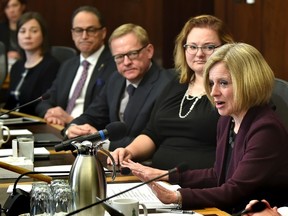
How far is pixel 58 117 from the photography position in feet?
17.7

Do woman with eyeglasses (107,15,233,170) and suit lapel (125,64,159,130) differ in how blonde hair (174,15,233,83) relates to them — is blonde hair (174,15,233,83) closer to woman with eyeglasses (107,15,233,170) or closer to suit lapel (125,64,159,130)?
woman with eyeglasses (107,15,233,170)

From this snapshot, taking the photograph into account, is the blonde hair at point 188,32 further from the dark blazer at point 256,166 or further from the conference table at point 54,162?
the dark blazer at point 256,166

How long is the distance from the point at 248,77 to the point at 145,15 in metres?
4.86

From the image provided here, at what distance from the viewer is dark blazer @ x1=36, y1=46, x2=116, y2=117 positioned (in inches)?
217

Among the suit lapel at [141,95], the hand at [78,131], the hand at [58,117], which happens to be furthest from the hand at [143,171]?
the hand at [58,117]

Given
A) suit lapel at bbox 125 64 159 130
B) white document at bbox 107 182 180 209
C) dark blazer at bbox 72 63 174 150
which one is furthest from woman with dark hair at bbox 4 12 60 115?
white document at bbox 107 182 180 209

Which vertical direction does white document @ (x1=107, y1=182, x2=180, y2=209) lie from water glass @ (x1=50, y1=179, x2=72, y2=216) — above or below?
below

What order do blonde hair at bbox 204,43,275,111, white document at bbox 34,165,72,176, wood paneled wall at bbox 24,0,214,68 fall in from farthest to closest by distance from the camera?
wood paneled wall at bbox 24,0,214,68 < white document at bbox 34,165,72,176 < blonde hair at bbox 204,43,275,111

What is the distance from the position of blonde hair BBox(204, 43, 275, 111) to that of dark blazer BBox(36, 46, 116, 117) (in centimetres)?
239

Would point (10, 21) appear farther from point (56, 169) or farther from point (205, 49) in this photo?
point (56, 169)

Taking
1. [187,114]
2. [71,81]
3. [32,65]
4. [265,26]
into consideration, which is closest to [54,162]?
[187,114]

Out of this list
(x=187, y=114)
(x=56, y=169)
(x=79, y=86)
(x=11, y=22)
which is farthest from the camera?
(x=11, y=22)

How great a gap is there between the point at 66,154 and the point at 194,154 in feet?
2.12

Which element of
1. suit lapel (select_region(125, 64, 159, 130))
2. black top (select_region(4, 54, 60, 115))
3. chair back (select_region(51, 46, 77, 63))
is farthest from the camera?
chair back (select_region(51, 46, 77, 63))
